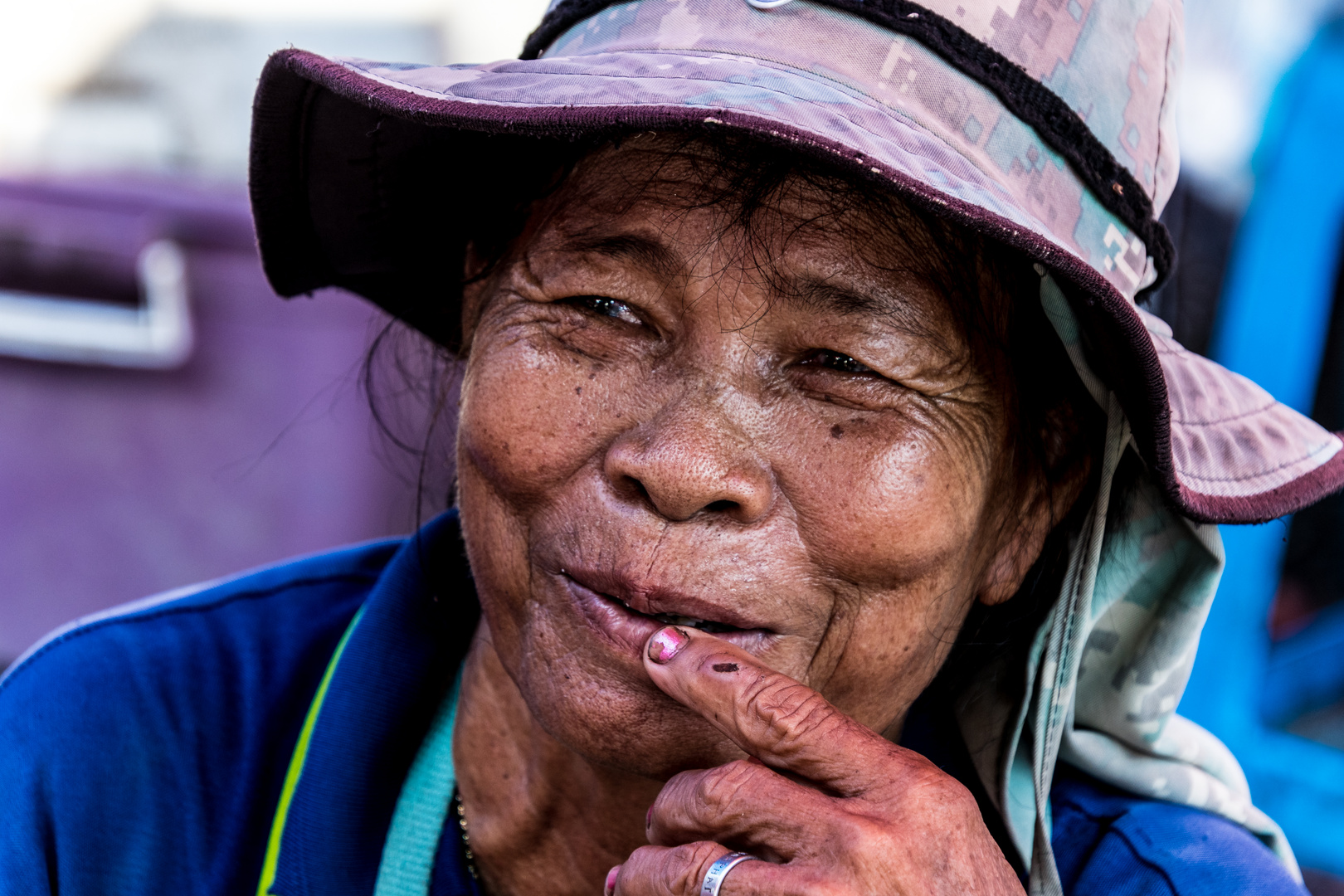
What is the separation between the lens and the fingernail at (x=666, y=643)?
1.48 meters

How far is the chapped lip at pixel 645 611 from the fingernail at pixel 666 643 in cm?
3

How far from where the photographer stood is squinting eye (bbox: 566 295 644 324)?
1.64 m

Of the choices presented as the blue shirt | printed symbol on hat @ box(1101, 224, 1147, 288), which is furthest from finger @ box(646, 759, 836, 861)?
printed symbol on hat @ box(1101, 224, 1147, 288)

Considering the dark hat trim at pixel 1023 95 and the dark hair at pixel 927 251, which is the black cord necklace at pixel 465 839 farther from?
the dark hat trim at pixel 1023 95

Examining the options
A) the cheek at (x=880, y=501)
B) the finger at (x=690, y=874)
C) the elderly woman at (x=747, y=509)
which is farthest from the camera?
the cheek at (x=880, y=501)

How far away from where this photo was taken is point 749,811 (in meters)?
1.37

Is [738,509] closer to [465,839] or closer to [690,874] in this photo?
[690,874]

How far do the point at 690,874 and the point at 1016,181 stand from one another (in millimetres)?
938

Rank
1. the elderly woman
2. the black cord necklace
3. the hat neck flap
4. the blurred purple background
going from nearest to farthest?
the elderly woman
the hat neck flap
the black cord necklace
the blurred purple background

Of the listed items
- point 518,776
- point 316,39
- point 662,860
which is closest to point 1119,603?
point 662,860

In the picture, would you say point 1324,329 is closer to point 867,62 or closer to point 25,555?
point 867,62

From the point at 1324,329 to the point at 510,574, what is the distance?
11.9 feet

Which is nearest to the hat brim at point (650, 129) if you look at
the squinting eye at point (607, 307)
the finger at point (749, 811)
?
the squinting eye at point (607, 307)

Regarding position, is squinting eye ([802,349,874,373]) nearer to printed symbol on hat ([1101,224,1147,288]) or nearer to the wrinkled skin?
the wrinkled skin
